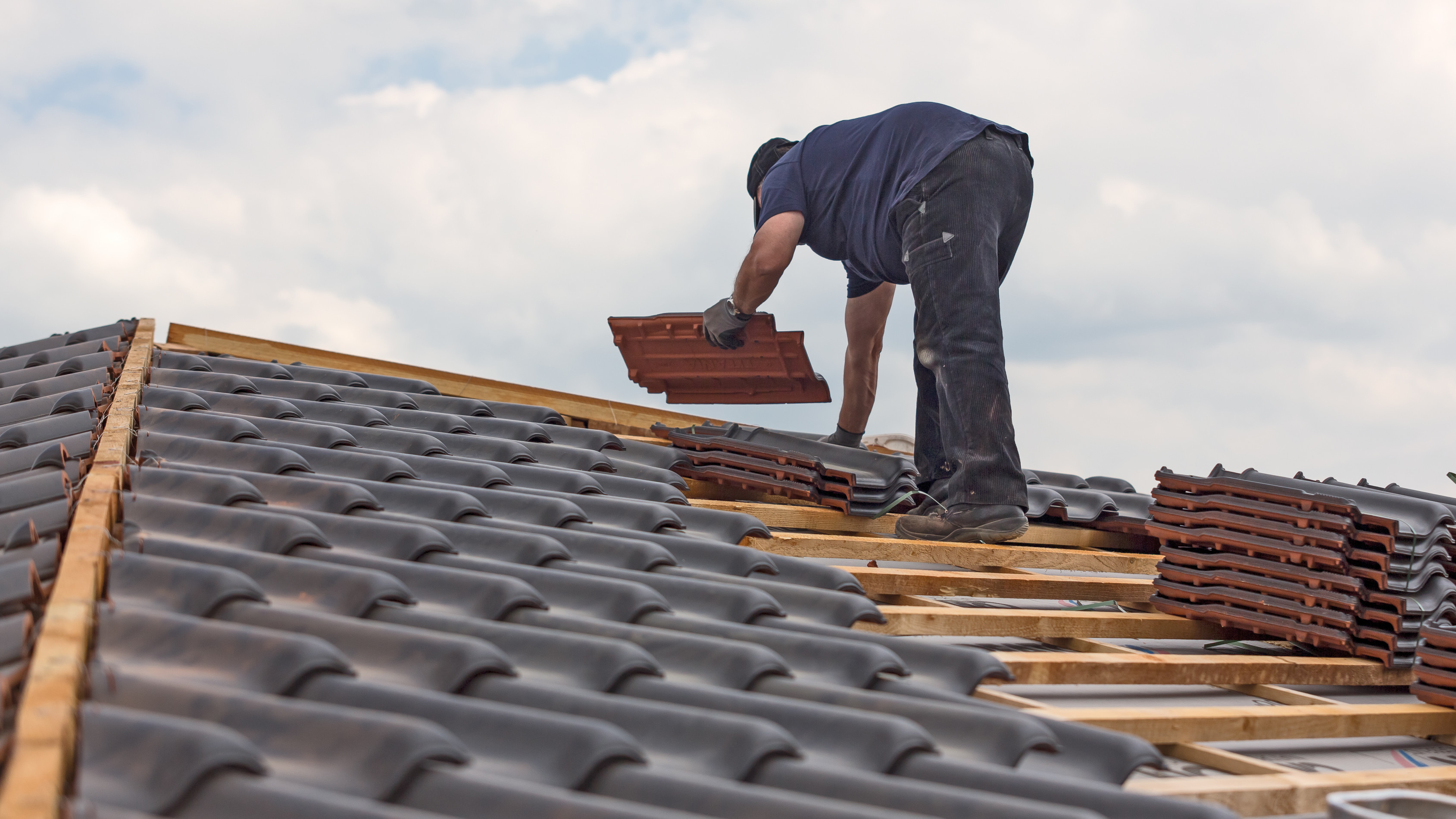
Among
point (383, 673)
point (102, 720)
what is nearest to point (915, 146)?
point (383, 673)

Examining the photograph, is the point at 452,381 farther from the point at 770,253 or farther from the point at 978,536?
the point at 978,536

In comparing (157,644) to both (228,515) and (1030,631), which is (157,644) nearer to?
(228,515)

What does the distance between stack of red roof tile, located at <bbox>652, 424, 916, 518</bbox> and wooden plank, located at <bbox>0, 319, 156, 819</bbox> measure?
2.79m

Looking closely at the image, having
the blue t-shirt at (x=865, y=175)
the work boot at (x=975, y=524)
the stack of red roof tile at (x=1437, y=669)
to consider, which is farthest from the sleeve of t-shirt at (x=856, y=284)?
the stack of red roof tile at (x=1437, y=669)

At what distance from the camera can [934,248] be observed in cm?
490

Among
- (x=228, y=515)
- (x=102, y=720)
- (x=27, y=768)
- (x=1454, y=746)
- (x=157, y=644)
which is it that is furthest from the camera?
(x=1454, y=746)

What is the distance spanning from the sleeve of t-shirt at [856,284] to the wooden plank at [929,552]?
1.73 m

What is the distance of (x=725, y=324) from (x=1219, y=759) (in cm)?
345

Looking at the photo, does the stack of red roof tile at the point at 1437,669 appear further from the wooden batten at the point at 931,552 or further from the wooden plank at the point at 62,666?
the wooden plank at the point at 62,666

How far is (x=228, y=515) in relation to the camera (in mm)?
2895

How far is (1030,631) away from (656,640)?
5.68 ft

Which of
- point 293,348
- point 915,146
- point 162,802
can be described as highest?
point 915,146

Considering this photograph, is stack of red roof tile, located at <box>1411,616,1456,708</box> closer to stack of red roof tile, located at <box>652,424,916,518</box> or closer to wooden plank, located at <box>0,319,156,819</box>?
stack of red roof tile, located at <box>652,424,916,518</box>

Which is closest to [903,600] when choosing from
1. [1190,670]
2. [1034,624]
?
[1034,624]
